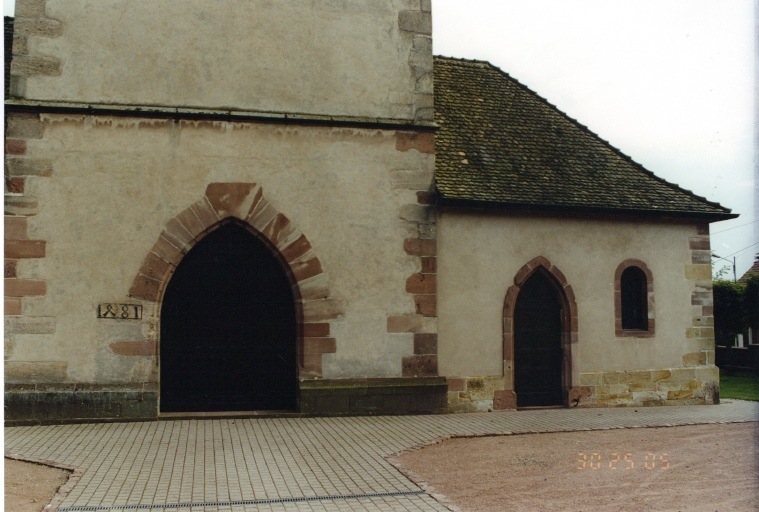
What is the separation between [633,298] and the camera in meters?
15.0

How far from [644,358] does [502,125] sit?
17.8 feet

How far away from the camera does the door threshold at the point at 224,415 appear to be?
11.8 m

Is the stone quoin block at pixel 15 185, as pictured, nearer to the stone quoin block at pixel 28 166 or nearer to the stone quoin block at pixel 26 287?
the stone quoin block at pixel 28 166

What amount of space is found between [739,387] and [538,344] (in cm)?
884

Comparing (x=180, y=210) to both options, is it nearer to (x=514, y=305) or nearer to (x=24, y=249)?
(x=24, y=249)

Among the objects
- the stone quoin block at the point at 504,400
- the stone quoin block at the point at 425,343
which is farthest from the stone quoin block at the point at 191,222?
the stone quoin block at the point at 504,400

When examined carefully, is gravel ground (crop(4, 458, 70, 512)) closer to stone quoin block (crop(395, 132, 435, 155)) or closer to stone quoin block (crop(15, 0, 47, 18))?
stone quoin block (crop(15, 0, 47, 18))

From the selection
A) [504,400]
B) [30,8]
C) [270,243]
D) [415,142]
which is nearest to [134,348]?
[270,243]

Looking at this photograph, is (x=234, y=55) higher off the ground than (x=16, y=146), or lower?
higher

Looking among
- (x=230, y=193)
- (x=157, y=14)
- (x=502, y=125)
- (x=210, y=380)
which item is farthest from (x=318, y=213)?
(x=502, y=125)

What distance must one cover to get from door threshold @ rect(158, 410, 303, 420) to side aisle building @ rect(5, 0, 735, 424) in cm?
15

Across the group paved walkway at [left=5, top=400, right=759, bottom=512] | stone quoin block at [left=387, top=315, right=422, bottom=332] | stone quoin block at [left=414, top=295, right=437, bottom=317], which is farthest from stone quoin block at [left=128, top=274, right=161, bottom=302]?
stone quoin block at [left=414, top=295, right=437, bottom=317]
